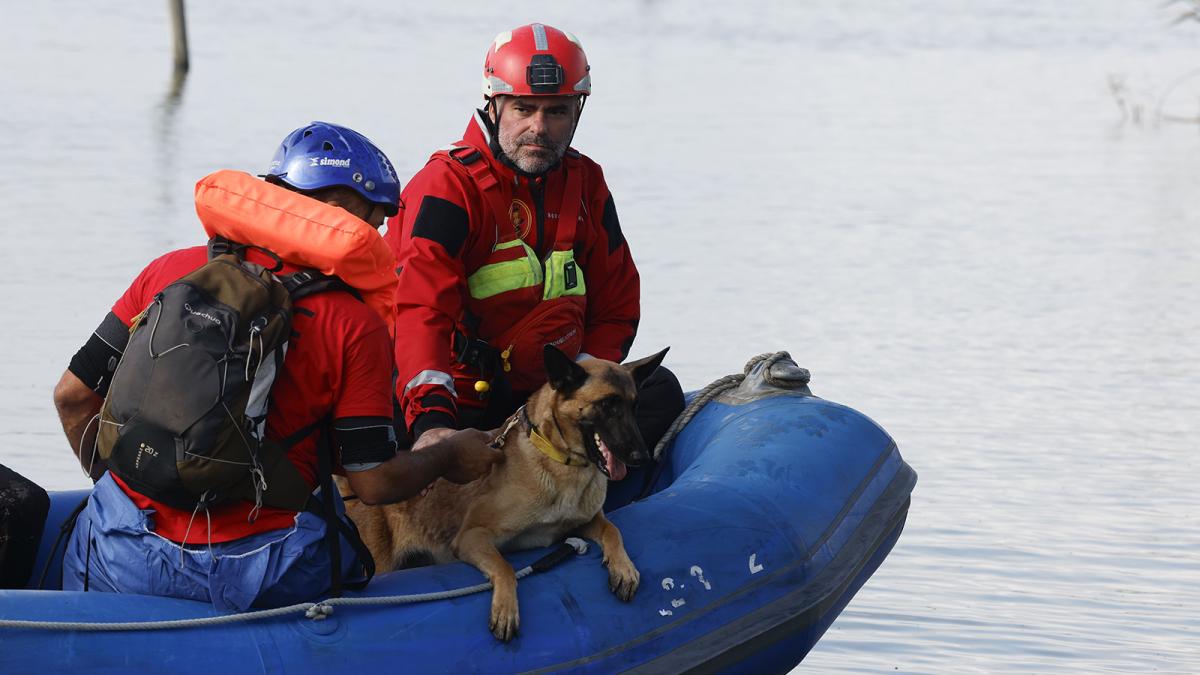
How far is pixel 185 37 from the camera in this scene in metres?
26.8

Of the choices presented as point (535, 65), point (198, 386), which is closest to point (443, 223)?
point (535, 65)

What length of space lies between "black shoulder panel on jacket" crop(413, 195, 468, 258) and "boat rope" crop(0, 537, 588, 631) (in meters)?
1.21

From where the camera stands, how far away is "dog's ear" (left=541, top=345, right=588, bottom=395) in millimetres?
5016

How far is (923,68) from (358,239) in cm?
2939

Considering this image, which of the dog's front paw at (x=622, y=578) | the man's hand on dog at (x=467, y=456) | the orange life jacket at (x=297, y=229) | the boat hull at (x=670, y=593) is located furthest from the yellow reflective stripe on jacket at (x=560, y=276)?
the orange life jacket at (x=297, y=229)

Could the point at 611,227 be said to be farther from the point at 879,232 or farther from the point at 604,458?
the point at 879,232

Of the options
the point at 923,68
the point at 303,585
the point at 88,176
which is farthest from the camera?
the point at 923,68

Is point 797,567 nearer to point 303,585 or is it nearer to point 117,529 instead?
point 303,585

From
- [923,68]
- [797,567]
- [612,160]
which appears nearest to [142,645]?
[797,567]

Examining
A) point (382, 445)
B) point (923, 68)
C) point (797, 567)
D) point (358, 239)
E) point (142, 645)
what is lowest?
point (923, 68)

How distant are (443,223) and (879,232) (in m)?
12.0

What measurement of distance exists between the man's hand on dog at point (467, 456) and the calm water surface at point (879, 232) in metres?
2.59

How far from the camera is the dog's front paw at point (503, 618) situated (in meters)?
4.86

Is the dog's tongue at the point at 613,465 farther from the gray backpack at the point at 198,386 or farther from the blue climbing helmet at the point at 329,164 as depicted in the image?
the gray backpack at the point at 198,386
